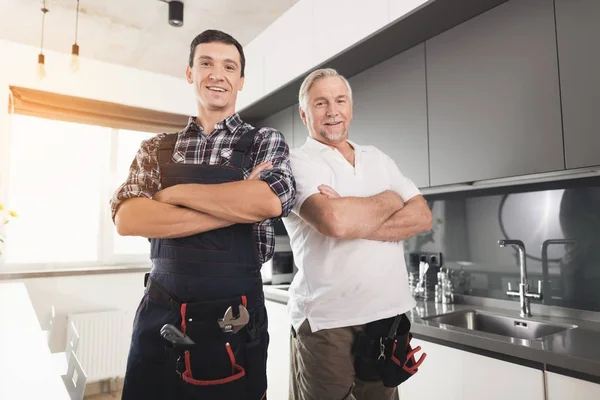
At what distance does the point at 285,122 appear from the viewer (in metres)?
3.28

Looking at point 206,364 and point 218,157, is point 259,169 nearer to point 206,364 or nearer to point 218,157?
point 218,157

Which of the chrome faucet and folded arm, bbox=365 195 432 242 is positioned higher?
folded arm, bbox=365 195 432 242

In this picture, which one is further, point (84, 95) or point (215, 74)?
point (84, 95)

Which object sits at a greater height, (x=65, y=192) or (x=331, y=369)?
(x=65, y=192)

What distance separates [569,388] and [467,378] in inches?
14.0

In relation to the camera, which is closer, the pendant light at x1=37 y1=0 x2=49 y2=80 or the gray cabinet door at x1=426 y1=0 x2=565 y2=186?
the gray cabinet door at x1=426 y1=0 x2=565 y2=186

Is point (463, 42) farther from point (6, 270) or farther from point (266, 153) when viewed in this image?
point (6, 270)

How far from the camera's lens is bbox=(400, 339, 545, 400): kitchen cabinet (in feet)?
4.52

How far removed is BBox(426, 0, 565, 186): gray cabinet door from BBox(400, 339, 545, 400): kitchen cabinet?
743 millimetres

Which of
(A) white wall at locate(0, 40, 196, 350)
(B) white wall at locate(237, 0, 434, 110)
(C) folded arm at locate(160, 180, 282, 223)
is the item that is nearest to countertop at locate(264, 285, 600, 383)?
(C) folded arm at locate(160, 180, 282, 223)

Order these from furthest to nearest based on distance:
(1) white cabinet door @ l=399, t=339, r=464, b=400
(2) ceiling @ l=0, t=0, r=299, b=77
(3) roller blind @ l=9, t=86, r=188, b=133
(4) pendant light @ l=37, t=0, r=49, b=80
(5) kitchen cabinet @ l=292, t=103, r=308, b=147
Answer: (3) roller blind @ l=9, t=86, r=188, b=133 → (5) kitchen cabinet @ l=292, t=103, r=308, b=147 → (2) ceiling @ l=0, t=0, r=299, b=77 → (4) pendant light @ l=37, t=0, r=49, b=80 → (1) white cabinet door @ l=399, t=339, r=464, b=400

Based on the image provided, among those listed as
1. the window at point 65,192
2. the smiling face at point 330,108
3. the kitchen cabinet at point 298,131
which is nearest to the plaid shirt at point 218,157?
the smiling face at point 330,108

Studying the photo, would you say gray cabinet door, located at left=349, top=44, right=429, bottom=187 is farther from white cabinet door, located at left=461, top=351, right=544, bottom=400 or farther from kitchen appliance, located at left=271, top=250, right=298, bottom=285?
kitchen appliance, located at left=271, top=250, right=298, bottom=285

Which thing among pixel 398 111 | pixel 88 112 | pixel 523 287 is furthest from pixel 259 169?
pixel 88 112
